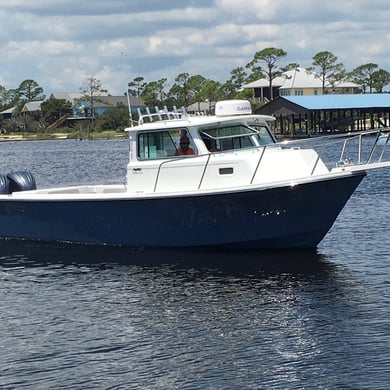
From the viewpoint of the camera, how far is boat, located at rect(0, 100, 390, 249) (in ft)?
60.7

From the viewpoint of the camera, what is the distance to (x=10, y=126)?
161 meters

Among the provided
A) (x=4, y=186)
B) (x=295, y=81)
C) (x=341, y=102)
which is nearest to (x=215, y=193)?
(x=4, y=186)

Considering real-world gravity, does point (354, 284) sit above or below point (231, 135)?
below

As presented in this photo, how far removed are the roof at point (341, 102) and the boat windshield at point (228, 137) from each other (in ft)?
210

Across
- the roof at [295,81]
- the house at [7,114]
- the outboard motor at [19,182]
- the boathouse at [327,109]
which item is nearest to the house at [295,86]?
the roof at [295,81]

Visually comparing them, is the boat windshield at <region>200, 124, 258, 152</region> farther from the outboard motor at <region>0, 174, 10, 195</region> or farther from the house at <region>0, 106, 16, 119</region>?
the house at <region>0, 106, 16, 119</region>

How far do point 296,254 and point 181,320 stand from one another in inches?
206

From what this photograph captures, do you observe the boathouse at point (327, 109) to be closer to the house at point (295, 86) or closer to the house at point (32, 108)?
the house at point (295, 86)

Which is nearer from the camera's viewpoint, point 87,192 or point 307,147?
point 307,147

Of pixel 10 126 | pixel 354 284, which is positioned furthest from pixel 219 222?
pixel 10 126

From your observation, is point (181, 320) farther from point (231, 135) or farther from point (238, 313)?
point (231, 135)

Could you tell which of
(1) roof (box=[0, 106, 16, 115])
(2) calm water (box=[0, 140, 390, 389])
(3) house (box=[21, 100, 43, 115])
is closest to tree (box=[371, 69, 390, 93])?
(3) house (box=[21, 100, 43, 115])

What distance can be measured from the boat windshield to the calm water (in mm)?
2461

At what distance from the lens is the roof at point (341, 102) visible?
3300 inches
